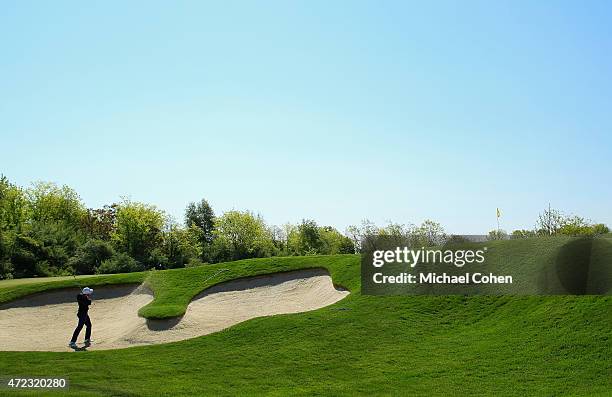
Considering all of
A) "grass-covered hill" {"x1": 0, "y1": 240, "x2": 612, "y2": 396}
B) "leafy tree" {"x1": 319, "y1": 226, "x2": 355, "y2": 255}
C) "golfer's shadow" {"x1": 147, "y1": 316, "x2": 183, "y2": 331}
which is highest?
"leafy tree" {"x1": 319, "y1": 226, "x2": 355, "y2": 255}

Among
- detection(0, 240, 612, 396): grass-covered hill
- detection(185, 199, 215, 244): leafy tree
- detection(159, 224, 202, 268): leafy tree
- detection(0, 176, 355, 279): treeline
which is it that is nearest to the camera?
detection(0, 240, 612, 396): grass-covered hill

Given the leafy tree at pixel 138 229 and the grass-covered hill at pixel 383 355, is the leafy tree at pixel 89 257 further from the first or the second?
the grass-covered hill at pixel 383 355

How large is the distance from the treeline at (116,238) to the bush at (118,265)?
8cm

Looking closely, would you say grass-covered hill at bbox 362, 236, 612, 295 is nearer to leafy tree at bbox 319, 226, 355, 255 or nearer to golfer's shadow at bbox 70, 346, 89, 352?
golfer's shadow at bbox 70, 346, 89, 352

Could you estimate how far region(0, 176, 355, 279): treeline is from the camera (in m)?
50.1

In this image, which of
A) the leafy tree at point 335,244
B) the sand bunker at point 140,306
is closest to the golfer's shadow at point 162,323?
the sand bunker at point 140,306

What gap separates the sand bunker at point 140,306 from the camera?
2464cm

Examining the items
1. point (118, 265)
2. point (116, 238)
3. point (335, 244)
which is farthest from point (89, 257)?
point (335, 244)

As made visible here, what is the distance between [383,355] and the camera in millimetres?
20266

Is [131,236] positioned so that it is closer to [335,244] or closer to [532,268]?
[335,244]

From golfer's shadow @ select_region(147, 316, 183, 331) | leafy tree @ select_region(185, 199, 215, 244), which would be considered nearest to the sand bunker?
golfer's shadow @ select_region(147, 316, 183, 331)

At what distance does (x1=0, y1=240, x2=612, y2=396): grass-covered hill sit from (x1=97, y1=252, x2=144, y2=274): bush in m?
26.8

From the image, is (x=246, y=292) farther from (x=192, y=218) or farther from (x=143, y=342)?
(x=192, y=218)

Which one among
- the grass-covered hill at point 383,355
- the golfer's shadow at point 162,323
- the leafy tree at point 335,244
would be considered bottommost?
the grass-covered hill at point 383,355
